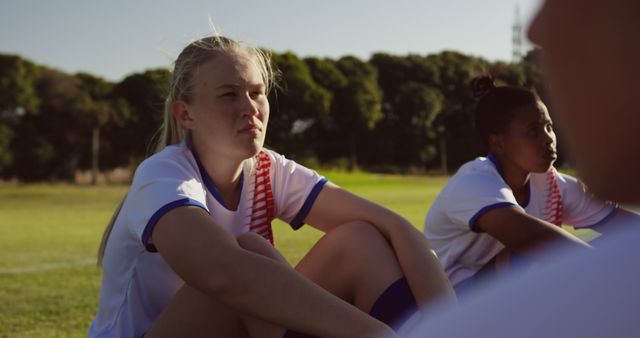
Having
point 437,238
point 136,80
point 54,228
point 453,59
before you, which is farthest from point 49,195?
point 453,59

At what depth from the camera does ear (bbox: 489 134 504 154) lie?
145 inches

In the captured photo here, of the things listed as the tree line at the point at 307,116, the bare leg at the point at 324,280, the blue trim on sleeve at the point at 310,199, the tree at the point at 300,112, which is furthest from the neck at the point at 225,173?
the tree at the point at 300,112

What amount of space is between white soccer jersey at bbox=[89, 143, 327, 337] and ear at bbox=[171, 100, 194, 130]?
9 centimetres

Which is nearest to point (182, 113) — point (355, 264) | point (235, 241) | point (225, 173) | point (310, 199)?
point (225, 173)

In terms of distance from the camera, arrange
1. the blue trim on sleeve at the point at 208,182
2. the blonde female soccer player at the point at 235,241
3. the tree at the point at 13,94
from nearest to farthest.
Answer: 1. the blonde female soccer player at the point at 235,241
2. the blue trim on sleeve at the point at 208,182
3. the tree at the point at 13,94

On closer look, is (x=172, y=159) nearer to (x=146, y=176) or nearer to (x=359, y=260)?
(x=146, y=176)

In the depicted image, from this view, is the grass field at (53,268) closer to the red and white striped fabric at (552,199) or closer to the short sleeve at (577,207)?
the red and white striped fabric at (552,199)

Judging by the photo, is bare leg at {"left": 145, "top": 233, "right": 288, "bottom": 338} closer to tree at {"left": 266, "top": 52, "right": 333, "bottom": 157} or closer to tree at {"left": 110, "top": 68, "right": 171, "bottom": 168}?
tree at {"left": 110, "top": 68, "right": 171, "bottom": 168}

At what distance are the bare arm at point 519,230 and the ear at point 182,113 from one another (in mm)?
1416

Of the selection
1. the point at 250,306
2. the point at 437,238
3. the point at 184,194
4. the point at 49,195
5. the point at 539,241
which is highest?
the point at 184,194

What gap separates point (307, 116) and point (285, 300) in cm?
5352

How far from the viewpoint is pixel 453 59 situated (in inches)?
2707

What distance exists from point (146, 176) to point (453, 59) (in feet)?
224

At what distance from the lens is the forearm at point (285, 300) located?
2.08 meters
